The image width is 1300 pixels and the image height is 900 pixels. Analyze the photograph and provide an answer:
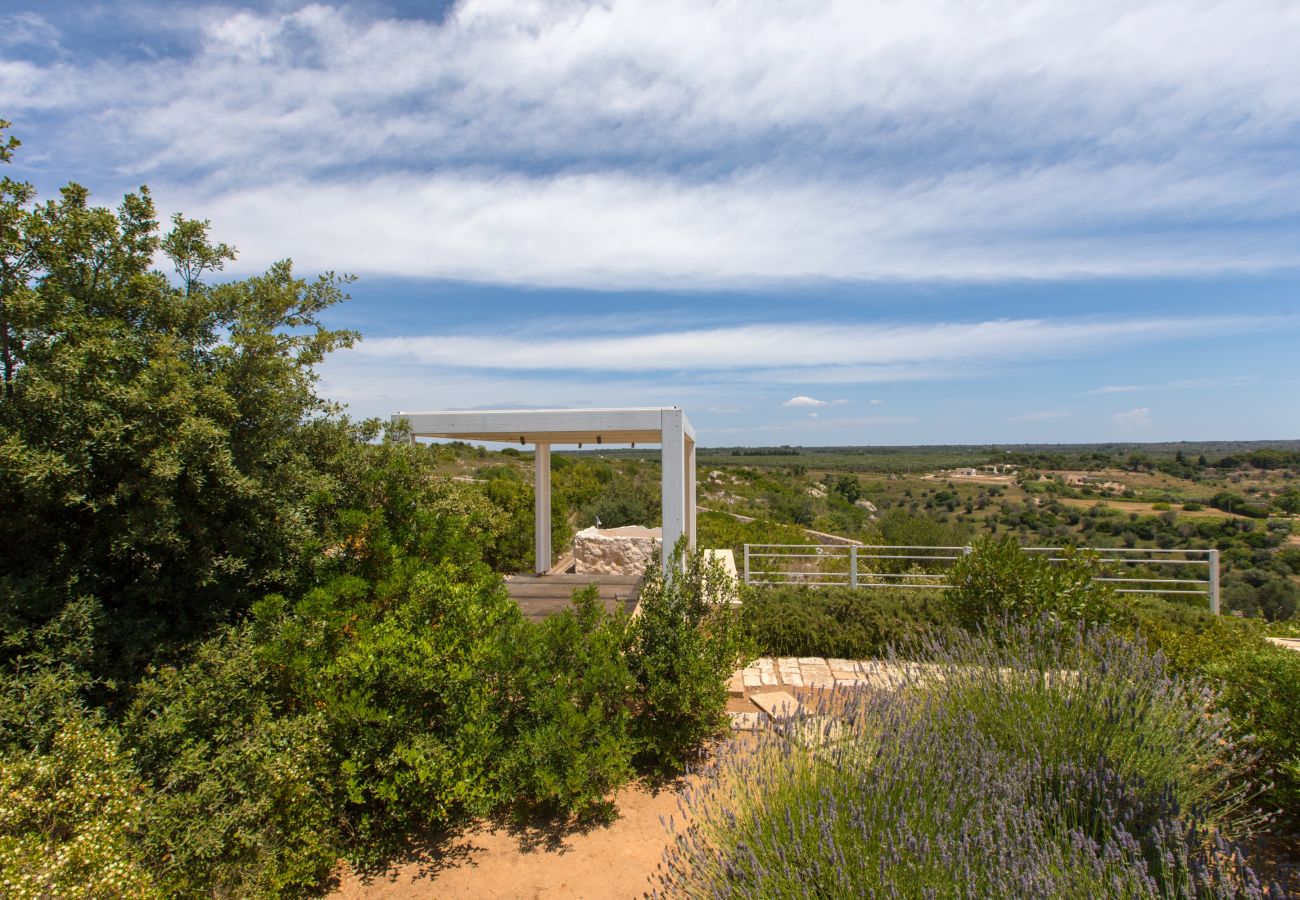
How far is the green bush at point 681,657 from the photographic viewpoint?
414 centimetres

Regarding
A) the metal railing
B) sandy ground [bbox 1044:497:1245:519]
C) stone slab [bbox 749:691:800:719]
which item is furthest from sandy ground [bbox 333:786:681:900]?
sandy ground [bbox 1044:497:1245:519]

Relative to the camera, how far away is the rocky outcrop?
33.1 feet

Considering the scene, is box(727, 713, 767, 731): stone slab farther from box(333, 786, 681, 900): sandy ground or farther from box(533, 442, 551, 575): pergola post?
box(533, 442, 551, 575): pergola post

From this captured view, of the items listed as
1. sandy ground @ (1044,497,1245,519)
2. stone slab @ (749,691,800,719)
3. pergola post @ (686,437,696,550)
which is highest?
pergola post @ (686,437,696,550)

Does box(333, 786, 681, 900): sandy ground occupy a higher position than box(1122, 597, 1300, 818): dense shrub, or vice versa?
box(1122, 597, 1300, 818): dense shrub

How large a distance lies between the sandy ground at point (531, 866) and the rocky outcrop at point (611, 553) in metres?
6.23

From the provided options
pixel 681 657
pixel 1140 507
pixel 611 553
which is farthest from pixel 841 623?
pixel 1140 507

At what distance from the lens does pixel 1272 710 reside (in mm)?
3490

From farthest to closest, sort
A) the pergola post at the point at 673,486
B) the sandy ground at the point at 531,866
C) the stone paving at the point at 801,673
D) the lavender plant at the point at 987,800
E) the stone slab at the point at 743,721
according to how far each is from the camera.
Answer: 1. the pergola post at the point at 673,486
2. the stone paving at the point at 801,673
3. the stone slab at the point at 743,721
4. the sandy ground at the point at 531,866
5. the lavender plant at the point at 987,800

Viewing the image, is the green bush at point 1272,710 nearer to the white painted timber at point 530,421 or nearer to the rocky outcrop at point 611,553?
the white painted timber at point 530,421

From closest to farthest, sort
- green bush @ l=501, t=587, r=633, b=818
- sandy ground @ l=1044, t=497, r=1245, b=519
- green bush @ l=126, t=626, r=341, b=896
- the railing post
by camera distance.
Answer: green bush @ l=126, t=626, r=341, b=896 → green bush @ l=501, t=587, r=633, b=818 → the railing post → sandy ground @ l=1044, t=497, r=1245, b=519

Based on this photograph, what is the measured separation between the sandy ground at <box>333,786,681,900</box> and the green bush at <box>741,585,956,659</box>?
323cm

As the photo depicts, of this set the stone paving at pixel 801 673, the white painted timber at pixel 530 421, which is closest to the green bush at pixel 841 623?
the stone paving at pixel 801 673

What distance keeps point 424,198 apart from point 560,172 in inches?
77.7
